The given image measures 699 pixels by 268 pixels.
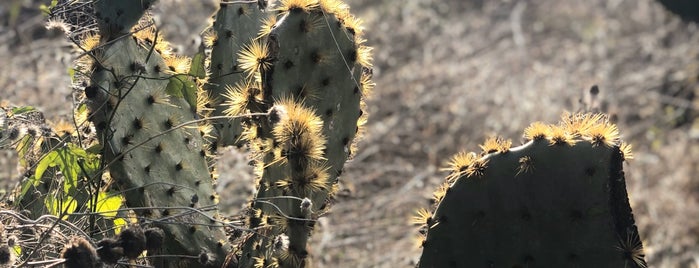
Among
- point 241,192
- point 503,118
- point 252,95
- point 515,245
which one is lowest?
point 515,245

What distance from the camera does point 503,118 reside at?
7152 mm

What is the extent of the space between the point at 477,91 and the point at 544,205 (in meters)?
5.29

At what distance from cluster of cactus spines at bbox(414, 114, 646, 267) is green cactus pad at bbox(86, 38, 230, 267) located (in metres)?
0.61

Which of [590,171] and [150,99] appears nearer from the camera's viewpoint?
[590,171]

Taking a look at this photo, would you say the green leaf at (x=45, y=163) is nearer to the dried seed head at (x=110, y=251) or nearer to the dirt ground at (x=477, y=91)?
the dried seed head at (x=110, y=251)

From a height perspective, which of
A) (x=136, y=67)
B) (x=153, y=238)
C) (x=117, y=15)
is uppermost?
(x=117, y=15)

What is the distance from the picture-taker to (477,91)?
24.9 ft

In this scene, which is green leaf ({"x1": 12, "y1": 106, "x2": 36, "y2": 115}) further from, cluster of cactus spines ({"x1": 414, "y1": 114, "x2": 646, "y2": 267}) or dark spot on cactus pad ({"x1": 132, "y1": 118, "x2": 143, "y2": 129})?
cluster of cactus spines ({"x1": 414, "y1": 114, "x2": 646, "y2": 267})

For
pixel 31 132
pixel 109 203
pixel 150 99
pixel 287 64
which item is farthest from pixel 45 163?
pixel 287 64

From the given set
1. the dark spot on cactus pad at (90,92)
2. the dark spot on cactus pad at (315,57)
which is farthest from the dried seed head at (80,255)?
the dark spot on cactus pad at (315,57)

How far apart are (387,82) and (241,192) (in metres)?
3.00

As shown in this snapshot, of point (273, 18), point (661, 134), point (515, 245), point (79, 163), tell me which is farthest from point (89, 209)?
point (661, 134)

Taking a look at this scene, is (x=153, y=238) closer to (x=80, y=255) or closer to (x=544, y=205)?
(x=80, y=255)

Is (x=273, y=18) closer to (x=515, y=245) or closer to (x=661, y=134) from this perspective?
(x=515, y=245)
